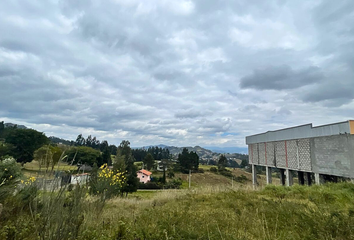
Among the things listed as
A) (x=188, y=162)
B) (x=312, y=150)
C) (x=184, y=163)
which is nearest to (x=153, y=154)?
(x=184, y=163)

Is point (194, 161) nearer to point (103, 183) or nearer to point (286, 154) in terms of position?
point (286, 154)

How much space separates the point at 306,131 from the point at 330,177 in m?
3.17

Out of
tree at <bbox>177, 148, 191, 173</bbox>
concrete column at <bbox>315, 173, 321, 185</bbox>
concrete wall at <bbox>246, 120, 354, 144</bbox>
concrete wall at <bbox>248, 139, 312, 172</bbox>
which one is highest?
concrete wall at <bbox>246, 120, 354, 144</bbox>

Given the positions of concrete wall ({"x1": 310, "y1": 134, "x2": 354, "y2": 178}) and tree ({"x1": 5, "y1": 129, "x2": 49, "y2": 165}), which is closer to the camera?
concrete wall ({"x1": 310, "y1": 134, "x2": 354, "y2": 178})

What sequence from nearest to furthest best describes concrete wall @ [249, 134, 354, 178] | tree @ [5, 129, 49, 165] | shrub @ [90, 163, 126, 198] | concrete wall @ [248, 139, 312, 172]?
shrub @ [90, 163, 126, 198] → concrete wall @ [249, 134, 354, 178] → concrete wall @ [248, 139, 312, 172] → tree @ [5, 129, 49, 165]

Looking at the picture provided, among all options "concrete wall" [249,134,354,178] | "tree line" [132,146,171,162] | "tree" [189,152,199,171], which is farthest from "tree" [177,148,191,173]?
"concrete wall" [249,134,354,178]

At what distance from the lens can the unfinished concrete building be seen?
9906 mm

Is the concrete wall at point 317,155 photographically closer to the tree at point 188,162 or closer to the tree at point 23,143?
the tree at point 188,162

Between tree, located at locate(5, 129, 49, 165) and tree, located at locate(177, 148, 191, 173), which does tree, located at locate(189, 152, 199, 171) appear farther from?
tree, located at locate(5, 129, 49, 165)

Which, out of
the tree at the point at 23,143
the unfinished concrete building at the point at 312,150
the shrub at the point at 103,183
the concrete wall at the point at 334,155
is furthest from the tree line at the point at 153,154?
the concrete wall at the point at 334,155

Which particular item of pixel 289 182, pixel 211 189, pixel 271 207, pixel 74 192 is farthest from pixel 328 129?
pixel 74 192

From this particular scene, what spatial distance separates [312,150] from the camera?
40.3 feet

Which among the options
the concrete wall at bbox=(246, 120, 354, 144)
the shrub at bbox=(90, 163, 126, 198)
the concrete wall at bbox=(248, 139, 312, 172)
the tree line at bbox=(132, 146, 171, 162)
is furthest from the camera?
the tree line at bbox=(132, 146, 171, 162)

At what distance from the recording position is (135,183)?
2614 cm
